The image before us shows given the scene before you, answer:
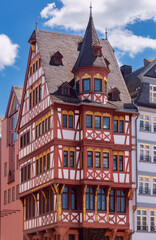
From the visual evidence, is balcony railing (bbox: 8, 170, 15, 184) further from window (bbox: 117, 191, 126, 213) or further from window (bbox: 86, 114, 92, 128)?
window (bbox: 86, 114, 92, 128)

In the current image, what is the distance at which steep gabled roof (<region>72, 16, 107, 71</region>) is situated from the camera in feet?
164

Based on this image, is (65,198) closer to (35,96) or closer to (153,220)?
(153,220)

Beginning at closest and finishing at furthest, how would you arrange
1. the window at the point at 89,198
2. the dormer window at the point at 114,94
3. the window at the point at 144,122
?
the window at the point at 89,198, the dormer window at the point at 114,94, the window at the point at 144,122

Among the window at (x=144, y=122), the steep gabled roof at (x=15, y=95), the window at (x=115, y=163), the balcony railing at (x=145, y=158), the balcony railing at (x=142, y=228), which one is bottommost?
the balcony railing at (x=142, y=228)

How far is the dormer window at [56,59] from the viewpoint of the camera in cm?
5206

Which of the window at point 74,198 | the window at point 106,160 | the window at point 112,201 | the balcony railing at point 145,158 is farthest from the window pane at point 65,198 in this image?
the balcony railing at point 145,158

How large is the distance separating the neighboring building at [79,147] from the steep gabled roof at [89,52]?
77 mm

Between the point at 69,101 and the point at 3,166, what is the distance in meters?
18.9

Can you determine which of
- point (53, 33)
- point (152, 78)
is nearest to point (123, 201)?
point (152, 78)

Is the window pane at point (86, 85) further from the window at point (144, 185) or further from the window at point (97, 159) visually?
the window at point (144, 185)

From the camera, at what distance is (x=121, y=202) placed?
49.8m

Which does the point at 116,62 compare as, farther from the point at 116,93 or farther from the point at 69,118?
the point at 69,118

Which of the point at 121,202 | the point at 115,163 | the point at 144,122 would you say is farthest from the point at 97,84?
the point at 121,202

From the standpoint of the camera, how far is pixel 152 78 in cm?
5334
